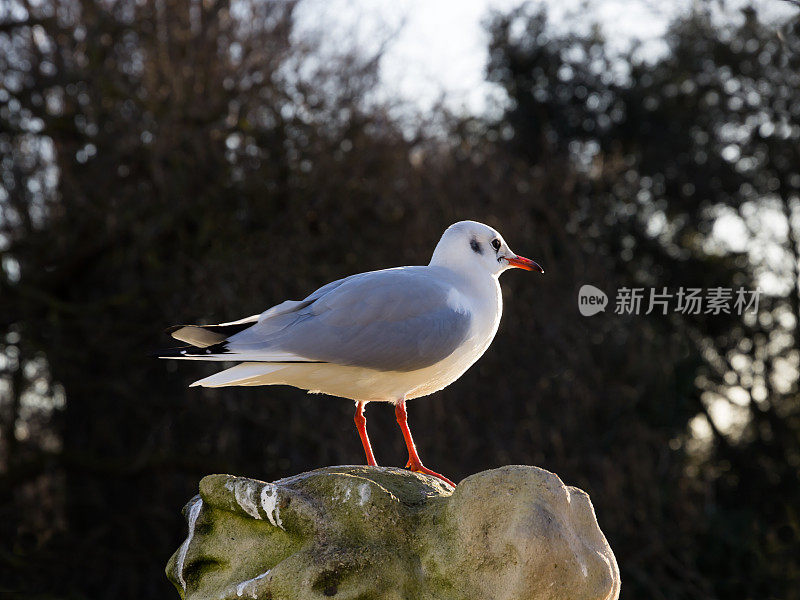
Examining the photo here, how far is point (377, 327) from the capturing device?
155 inches

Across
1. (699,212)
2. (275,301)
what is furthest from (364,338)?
(699,212)

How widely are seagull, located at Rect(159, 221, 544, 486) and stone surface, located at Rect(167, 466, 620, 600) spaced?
2.10 feet

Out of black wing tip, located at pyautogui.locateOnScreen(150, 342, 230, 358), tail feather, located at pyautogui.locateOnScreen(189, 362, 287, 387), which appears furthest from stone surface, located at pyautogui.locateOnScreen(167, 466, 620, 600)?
black wing tip, located at pyautogui.locateOnScreen(150, 342, 230, 358)

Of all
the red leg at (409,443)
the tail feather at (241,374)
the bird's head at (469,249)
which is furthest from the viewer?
the bird's head at (469,249)

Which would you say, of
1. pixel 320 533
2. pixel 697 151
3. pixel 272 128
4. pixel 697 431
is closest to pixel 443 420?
pixel 272 128

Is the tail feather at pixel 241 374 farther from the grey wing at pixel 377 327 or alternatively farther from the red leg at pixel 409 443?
the red leg at pixel 409 443

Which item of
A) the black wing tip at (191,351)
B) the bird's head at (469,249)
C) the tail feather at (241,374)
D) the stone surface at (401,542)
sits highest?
the bird's head at (469,249)

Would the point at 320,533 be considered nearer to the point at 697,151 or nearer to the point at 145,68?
the point at 145,68

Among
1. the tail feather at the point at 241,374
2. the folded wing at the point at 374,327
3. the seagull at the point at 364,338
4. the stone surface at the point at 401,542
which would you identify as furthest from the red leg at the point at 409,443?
the stone surface at the point at 401,542

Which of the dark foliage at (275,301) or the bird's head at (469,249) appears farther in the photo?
the dark foliage at (275,301)

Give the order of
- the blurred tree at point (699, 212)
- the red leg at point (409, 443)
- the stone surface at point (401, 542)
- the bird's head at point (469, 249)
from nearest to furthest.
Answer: the stone surface at point (401, 542) < the red leg at point (409, 443) < the bird's head at point (469, 249) < the blurred tree at point (699, 212)

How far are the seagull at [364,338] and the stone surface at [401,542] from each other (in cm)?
64

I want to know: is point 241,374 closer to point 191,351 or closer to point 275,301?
point 191,351

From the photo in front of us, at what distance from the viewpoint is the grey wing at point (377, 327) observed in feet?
12.7
